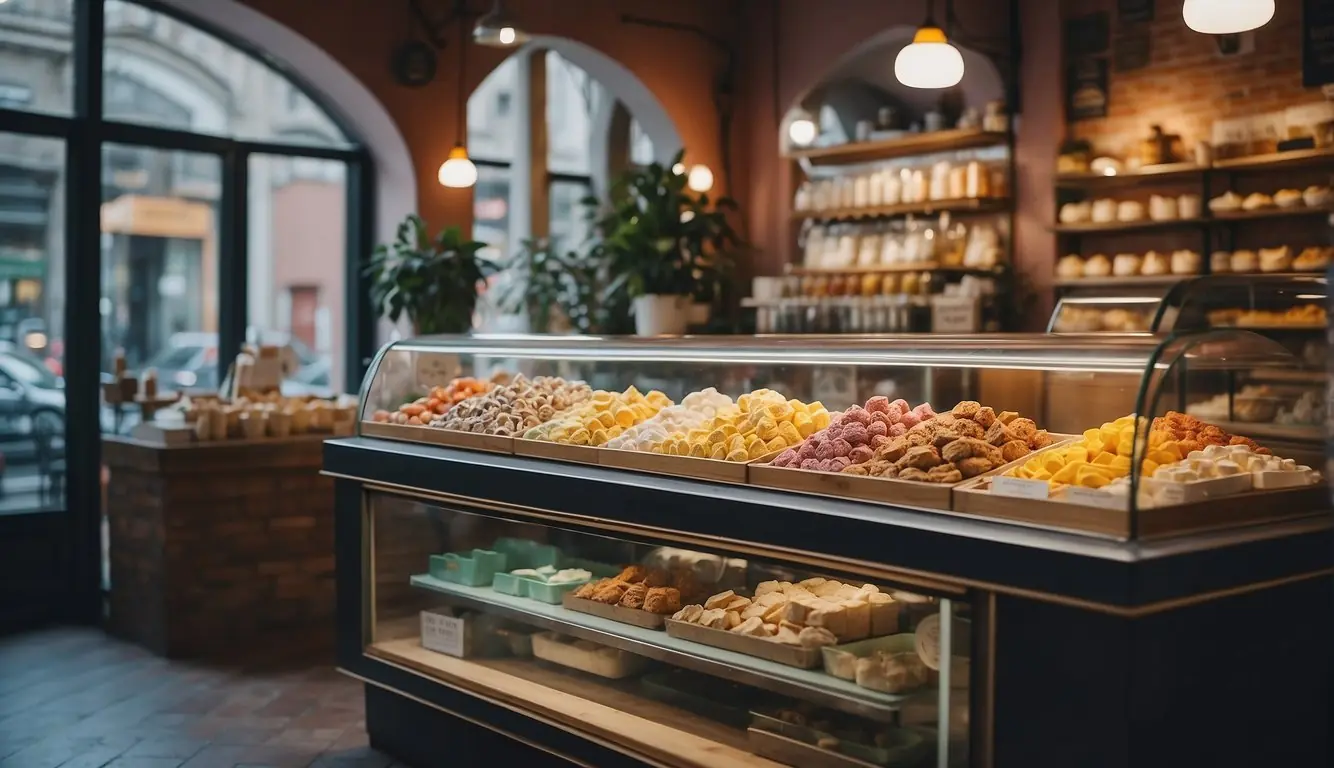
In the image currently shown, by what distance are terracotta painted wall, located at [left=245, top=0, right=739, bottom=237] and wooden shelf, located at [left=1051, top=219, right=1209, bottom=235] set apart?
2.52 metres

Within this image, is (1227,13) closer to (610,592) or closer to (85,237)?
(610,592)

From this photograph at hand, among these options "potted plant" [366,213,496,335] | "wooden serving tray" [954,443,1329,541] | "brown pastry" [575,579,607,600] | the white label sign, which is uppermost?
"potted plant" [366,213,496,335]

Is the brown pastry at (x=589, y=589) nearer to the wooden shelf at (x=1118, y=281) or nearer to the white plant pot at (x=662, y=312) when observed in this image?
the white plant pot at (x=662, y=312)

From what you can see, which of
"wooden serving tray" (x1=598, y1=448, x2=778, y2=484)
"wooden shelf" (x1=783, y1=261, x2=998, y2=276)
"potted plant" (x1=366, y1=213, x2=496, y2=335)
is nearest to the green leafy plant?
"wooden shelf" (x1=783, y1=261, x2=998, y2=276)

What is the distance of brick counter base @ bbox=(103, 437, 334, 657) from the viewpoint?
5.71 m

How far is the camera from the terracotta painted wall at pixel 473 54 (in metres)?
6.77

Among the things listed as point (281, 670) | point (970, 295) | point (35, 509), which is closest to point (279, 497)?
point (281, 670)

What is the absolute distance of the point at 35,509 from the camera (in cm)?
634

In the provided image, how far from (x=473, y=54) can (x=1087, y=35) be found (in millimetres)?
3318

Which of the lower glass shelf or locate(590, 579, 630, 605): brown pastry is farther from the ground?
locate(590, 579, 630, 605): brown pastry

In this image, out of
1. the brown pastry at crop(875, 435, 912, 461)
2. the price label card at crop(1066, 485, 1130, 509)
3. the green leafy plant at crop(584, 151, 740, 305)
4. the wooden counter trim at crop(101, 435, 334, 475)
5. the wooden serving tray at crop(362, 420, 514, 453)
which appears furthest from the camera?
the green leafy plant at crop(584, 151, 740, 305)

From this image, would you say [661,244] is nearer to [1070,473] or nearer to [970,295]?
[970,295]

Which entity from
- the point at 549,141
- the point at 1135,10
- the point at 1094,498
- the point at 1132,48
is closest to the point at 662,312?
the point at 549,141

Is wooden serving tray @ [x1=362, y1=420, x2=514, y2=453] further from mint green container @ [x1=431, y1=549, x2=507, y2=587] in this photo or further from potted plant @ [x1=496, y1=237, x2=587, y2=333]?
potted plant @ [x1=496, y1=237, x2=587, y2=333]
